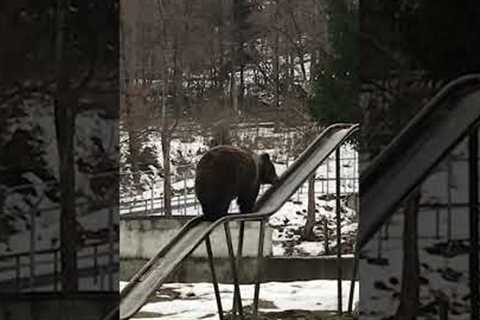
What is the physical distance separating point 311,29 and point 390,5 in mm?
5455

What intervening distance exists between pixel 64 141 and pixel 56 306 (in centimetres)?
56

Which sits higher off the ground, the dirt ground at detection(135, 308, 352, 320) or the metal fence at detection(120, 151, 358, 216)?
the metal fence at detection(120, 151, 358, 216)

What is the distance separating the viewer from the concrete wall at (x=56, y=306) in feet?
9.69

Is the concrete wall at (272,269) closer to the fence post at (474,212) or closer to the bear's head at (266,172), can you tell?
the bear's head at (266,172)

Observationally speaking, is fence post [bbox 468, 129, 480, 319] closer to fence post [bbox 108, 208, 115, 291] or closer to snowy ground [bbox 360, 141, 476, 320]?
snowy ground [bbox 360, 141, 476, 320]

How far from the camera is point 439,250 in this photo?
9.14ft

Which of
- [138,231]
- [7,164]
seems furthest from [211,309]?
[7,164]

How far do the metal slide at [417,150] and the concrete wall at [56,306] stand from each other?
2.97 ft

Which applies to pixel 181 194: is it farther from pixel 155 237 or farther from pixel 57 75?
pixel 57 75

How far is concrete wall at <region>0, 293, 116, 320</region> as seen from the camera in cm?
295

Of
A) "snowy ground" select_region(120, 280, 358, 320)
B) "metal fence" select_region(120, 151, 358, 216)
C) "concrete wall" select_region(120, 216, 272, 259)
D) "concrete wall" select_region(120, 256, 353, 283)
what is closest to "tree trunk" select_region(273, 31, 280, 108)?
"metal fence" select_region(120, 151, 358, 216)

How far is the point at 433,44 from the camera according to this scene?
9.19ft

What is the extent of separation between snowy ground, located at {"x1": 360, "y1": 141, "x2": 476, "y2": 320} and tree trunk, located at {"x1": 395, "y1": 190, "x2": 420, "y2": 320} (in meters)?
0.02

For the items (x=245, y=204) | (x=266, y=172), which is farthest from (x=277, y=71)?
(x=245, y=204)
